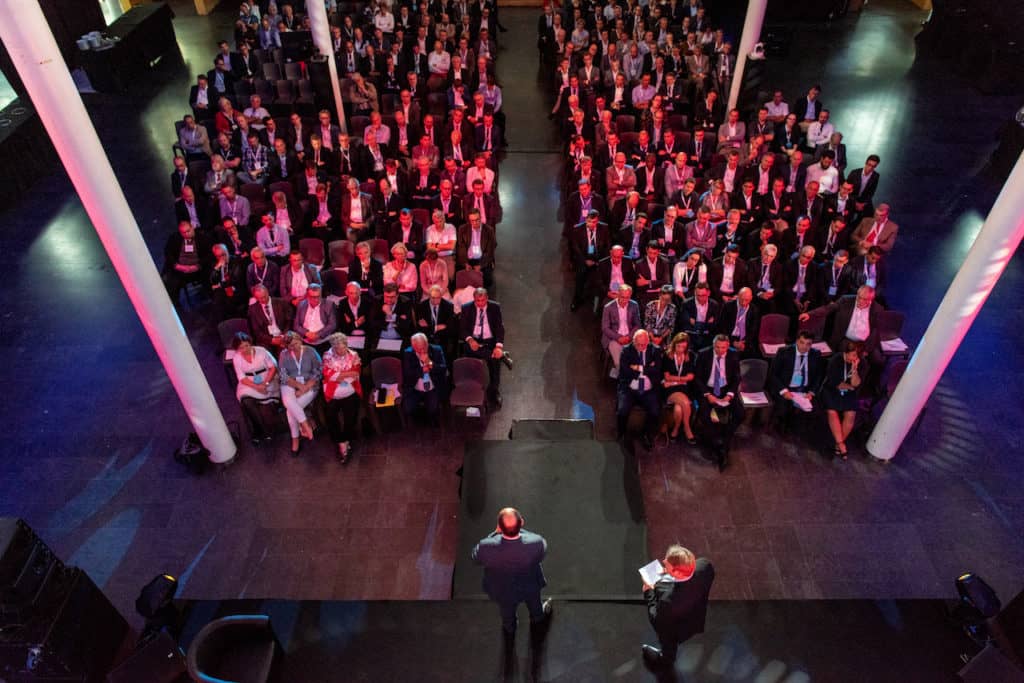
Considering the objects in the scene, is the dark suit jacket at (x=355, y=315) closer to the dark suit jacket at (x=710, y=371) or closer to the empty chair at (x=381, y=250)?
the empty chair at (x=381, y=250)

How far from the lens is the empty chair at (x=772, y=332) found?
6141mm

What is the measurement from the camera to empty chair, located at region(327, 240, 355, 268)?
7.04m

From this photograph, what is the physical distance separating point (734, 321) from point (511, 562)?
11.5 feet

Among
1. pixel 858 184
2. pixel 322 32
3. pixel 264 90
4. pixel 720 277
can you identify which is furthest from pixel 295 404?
pixel 264 90

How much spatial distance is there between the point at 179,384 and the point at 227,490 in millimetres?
965

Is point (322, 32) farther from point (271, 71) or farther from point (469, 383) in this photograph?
point (469, 383)

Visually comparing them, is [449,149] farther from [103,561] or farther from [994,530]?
[994,530]

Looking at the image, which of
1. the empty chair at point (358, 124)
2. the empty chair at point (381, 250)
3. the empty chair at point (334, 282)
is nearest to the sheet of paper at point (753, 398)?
the empty chair at point (381, 250)

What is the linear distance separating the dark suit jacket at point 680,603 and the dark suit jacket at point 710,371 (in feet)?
7.54

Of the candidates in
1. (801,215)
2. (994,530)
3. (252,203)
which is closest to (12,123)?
(252,203)

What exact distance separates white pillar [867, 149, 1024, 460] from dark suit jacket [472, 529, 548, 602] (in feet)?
11.1

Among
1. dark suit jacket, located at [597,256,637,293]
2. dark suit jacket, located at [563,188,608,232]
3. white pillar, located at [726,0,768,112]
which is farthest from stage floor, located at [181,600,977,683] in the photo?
white pillar, located at [726,0,768,112]

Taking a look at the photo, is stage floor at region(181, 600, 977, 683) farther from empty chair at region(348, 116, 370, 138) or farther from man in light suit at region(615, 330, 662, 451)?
empty chair at region(348, 116, 370, 138)

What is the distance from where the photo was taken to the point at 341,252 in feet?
23.2
